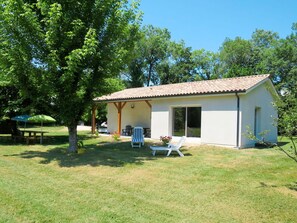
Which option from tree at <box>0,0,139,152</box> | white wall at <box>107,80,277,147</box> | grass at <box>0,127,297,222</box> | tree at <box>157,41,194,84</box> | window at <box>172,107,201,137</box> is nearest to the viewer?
grass at <box>0,127,297,222</box>

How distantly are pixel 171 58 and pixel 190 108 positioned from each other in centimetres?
3159

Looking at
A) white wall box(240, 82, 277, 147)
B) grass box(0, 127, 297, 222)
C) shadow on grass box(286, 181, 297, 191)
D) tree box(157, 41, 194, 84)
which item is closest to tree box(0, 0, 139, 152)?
grass box(0, 127, 297, 222)

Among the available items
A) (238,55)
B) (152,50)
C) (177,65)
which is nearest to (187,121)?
Result: (238,55)

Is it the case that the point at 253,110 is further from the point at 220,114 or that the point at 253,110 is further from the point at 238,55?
the point at 238,55

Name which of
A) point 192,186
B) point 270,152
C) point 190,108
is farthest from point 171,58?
point 192,186

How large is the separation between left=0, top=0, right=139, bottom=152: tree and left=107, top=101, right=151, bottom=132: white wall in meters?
10.5

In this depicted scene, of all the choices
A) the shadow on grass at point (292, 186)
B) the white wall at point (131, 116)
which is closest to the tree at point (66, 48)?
the shadow on grass at point (292, 186)

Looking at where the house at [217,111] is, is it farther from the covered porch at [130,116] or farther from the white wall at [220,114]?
the covered porch at [130,116]

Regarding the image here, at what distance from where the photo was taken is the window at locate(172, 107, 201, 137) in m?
17.4

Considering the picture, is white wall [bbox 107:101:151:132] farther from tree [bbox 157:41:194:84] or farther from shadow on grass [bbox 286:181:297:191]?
tree [bbox 157:41:194:84]

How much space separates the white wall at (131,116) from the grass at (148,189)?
492 inches

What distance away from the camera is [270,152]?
14.0 meters

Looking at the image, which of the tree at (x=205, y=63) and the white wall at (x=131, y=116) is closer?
the white wall at (x=131, y=116)

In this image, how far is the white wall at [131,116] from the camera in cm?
2455
